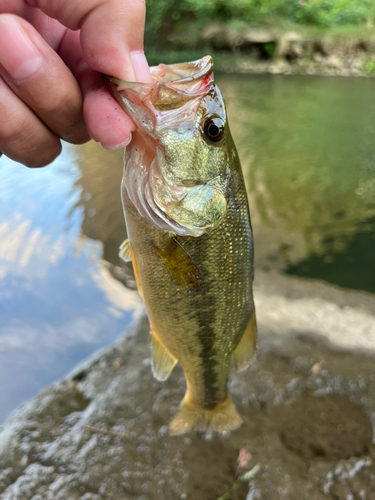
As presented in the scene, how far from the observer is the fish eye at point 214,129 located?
4.35 ft

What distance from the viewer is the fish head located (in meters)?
1.20

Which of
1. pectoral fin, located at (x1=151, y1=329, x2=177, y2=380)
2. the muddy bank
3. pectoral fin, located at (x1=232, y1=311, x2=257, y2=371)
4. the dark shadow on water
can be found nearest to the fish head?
pectoral fin, located at (x1=232, y1=311, x2=257, y2=371)

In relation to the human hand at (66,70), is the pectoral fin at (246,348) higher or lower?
lower

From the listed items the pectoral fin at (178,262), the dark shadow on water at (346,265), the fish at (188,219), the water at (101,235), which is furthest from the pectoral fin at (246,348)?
the dark shadow on water at (346,265)

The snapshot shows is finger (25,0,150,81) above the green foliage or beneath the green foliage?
above

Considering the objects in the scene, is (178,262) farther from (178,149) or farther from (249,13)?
(249,13)

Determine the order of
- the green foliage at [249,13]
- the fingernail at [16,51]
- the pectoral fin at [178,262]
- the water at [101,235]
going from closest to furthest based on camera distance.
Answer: the fingernail at [16,51], the pectoral fin at [178,262], the water at [101,235], the green foliage at [249,13]

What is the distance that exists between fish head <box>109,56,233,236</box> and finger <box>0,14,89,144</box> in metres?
0.17

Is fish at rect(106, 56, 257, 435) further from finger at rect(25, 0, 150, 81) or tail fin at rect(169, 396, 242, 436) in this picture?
tail fin at rect(169, 396, 242, 436)

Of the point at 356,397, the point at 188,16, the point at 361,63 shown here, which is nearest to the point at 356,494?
the point at 356,397

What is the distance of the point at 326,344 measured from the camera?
137 inches

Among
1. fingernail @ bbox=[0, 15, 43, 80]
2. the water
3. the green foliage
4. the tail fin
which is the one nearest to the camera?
fingernail @ bbox=[0, 15, 43, 80]

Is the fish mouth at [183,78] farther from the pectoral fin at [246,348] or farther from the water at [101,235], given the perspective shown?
the water at [101,235]

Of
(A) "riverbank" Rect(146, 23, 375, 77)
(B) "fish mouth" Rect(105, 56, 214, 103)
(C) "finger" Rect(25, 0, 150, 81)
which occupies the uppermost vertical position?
(C) "finger" Rect(25, 0, 150, 81)
